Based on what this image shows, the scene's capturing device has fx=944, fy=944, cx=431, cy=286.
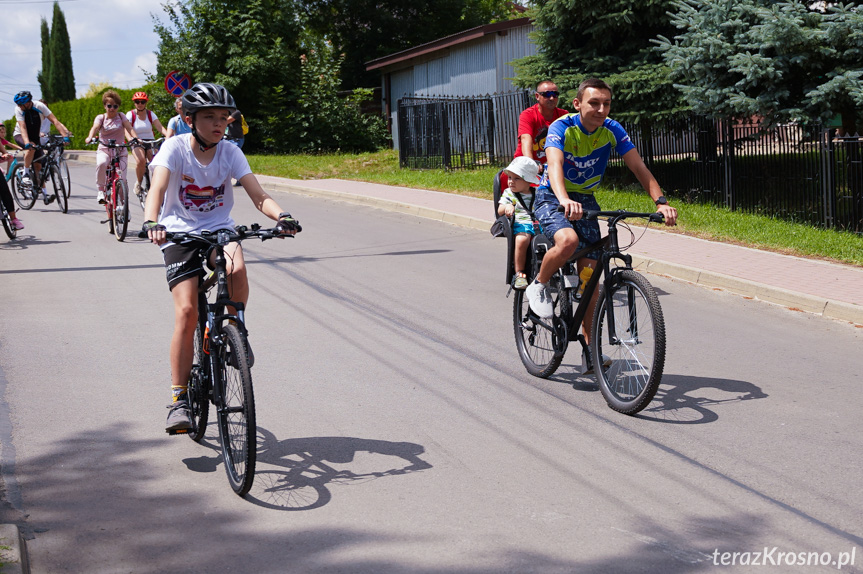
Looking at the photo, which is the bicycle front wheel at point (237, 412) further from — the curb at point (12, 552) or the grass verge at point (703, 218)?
the grass verge at point (703, 218)

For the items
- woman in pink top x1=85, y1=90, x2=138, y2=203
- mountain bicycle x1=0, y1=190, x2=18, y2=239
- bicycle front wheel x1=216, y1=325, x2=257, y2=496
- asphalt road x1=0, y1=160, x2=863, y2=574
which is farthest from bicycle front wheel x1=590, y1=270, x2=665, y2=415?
mountain bicycle x1=0, y1=190, x2=18, y2=239

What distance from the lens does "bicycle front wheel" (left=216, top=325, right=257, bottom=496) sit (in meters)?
4.33

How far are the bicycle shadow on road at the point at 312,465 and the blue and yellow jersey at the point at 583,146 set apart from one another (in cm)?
215

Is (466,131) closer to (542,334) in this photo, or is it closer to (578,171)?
(542,334)

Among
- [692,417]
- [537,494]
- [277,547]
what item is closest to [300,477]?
[277,547]

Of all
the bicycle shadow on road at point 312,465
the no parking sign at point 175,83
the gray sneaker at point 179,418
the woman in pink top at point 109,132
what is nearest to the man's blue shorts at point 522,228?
the bicycle shadow on road at point 312,465

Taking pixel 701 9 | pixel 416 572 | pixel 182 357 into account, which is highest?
pixel 701 9

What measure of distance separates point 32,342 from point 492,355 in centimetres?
377

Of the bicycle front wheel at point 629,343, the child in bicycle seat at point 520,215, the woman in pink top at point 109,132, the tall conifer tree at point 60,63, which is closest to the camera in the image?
the bicycle front wheel at point 629,343

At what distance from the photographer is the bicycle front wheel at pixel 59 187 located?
16.5 metres

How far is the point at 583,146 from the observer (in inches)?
241

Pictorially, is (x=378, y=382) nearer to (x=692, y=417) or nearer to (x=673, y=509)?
(x=692, y=417)

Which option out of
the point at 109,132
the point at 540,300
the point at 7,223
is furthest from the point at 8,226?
the point at 540,300

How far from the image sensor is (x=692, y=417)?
563 centimetres
